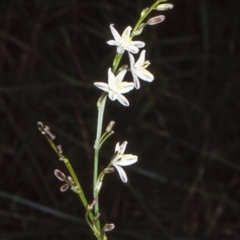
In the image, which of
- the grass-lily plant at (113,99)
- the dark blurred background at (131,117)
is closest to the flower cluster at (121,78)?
the grass-lily plant at (113,99)

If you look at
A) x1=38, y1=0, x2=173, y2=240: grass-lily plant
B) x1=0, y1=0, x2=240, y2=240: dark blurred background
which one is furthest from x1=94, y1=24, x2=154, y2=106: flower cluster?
x1=0, y1=0, x2=240, y2=240: dark blurred background

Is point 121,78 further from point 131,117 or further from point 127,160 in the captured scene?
point 131,117

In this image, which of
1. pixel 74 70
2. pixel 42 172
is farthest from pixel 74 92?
pixel 42 172

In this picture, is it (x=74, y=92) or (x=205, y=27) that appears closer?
(x=205, y=27)

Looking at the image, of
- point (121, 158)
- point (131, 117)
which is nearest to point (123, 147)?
point (121, 158)

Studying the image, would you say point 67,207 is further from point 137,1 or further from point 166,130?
Answer: point 137,1

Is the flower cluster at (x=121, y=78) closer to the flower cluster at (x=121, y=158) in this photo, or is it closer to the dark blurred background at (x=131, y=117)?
the flower cluster at (x=121, y=158)

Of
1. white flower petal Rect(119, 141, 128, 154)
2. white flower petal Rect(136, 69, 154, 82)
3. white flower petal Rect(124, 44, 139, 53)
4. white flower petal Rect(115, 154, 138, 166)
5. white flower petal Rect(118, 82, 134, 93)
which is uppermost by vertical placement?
white flower petal Rect(124, 44, 139, 53)

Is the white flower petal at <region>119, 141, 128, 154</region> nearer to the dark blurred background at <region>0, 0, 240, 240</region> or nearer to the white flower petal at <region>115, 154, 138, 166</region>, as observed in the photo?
the white flower petal at <region>115, 154, 138, 166</region>
